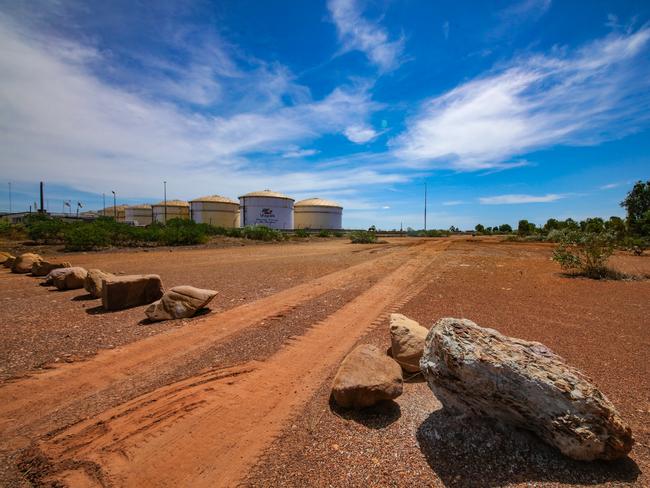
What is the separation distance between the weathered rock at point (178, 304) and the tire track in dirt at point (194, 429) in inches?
107

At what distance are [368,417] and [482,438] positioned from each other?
107 centimetres

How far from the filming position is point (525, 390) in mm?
2574

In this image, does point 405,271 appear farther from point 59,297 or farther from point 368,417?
point 59,297

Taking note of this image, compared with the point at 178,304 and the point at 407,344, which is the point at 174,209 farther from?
the point at 407,344

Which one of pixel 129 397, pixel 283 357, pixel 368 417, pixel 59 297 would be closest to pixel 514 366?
pixel 368 417

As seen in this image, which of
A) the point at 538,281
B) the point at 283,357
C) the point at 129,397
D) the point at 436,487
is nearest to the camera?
the point at 436,487

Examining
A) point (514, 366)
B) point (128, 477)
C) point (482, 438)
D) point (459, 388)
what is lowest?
point (128, 477)

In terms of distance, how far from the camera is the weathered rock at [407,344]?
14.0 feet

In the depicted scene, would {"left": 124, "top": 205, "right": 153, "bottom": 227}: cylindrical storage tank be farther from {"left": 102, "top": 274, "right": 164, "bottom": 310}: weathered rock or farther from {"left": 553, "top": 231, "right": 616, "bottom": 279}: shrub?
{"left": 553, "top": 231, "right": 616, "bottom": 279}: shrub

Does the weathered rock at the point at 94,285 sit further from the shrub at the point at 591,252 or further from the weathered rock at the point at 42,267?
the shrub at the point at 591,252

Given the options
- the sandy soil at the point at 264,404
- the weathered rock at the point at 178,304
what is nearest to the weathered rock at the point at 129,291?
the sandy soil at the point at 264,404

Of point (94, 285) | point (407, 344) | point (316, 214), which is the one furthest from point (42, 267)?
point (316, 214)

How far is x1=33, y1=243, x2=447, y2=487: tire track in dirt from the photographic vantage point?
103 inches

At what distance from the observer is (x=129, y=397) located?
12.1ft
